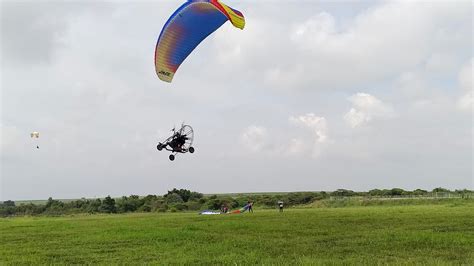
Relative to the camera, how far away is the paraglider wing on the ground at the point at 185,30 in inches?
739

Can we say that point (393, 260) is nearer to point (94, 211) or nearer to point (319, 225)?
point (319, 225)

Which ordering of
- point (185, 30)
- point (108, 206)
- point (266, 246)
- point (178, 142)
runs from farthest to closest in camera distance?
point (108, 206) → point (178, 142) → point (185, 30) → point (266, 246)

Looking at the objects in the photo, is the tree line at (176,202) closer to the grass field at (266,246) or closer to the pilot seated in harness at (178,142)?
the pilot seated in harness at (178,142)

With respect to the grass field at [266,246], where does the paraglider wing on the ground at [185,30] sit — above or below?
above

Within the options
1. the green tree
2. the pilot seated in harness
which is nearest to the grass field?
the pilot seated in harness

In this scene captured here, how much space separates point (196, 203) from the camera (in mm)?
71438

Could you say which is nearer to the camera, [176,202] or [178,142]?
[178,142]

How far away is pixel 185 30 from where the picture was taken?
66.9 ft

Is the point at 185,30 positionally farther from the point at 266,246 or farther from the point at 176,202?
the point at 176,202

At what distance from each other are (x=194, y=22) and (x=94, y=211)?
2363 inches

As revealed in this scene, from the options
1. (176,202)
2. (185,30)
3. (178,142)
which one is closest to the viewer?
(185,30)

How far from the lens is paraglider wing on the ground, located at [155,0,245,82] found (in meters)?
18.8

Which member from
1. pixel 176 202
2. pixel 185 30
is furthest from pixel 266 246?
pixel 176 202

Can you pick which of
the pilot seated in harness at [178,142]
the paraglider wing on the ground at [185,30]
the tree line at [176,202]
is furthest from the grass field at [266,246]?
the tree line at [176,202]
